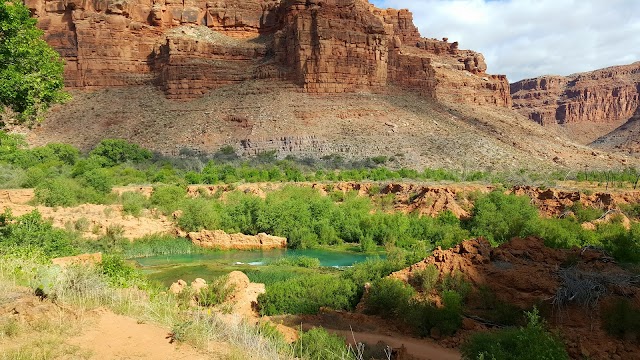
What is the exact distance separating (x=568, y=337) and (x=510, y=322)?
1.43 meters

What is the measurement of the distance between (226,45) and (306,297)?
57.0 m

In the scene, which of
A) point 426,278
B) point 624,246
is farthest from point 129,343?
point 624,246

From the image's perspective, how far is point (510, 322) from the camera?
1009 cm

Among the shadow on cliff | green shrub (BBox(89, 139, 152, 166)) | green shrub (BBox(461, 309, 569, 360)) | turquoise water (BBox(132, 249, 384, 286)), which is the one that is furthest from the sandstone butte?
green shrub (BBox(461, 309, 569, 360))

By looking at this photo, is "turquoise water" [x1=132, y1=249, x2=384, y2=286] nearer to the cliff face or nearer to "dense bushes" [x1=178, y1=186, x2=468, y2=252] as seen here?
"dense bushes" [x1=178, y1=186, x2=468, y2=252]

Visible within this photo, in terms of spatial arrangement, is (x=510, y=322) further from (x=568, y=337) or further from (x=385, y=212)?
(x=385, y=212)

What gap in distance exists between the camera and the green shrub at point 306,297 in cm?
1175

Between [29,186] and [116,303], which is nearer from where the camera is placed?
[116,303]

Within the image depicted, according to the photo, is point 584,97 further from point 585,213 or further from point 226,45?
point 585,213

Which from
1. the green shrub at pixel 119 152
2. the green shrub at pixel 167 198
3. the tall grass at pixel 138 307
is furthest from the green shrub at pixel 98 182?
Answer: the tall grass at pixel 138 307

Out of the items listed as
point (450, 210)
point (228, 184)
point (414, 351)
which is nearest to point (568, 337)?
point (414, 351)

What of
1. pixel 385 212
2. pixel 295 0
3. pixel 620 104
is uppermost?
pixel 295 0

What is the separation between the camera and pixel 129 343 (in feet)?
20.8

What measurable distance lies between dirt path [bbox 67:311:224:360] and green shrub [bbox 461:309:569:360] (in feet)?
12.7
